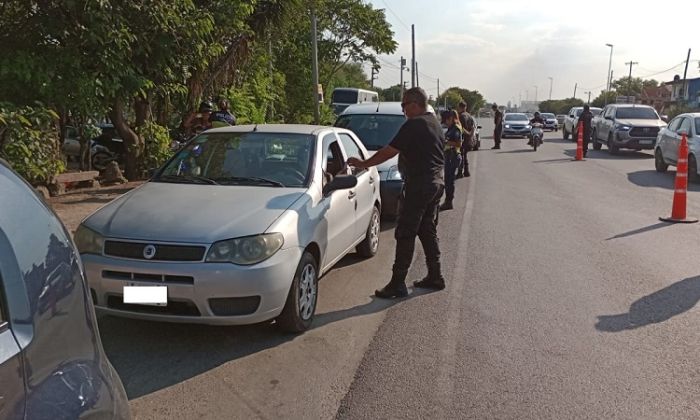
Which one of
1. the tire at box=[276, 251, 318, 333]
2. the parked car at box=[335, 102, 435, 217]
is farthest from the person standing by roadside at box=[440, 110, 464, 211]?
the tire at box=[276, 251, 318, 333]

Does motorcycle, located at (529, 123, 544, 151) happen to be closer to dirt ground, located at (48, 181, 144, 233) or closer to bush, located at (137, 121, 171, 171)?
bush, located at (137, 121, 171, 171)

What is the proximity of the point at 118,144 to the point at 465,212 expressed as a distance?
36.1 ft

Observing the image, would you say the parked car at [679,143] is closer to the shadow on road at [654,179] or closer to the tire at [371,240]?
the shadow on road at [654,179]

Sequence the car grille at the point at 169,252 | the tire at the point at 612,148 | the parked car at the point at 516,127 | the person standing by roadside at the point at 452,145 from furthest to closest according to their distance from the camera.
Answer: the parked car at the point at 516,127
the tire at the point at 612,148
the person standing by roadside at the point at 452,145
the car grille at the point at 169,252

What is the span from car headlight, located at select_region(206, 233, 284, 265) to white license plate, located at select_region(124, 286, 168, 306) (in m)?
0.37

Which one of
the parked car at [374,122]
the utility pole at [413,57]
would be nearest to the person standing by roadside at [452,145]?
the parked car at [374,122]

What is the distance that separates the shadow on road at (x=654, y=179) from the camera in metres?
13.3

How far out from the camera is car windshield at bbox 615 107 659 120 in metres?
21.3

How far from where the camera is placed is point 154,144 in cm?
1209

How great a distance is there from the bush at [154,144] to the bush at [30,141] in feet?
7.86

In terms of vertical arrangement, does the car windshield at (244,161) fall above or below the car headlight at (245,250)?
above

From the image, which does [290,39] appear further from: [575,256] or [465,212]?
[575,256]

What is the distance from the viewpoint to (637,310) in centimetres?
518

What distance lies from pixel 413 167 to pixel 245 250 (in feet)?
6.59
